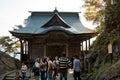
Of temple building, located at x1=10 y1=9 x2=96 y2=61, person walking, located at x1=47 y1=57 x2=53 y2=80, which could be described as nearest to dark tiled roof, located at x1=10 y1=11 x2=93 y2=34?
temple building, located at x1=10 y1=9 x2=96 y2=61

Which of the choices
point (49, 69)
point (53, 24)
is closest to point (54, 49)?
point (53, 24)

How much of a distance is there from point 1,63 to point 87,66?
1372 cm

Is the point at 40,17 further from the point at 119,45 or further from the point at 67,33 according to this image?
the point at 119,45

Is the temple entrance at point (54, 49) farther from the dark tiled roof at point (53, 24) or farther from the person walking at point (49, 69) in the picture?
the person walking at point (49, 69)

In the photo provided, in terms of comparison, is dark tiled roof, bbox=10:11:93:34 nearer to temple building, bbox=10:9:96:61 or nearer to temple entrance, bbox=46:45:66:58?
temple building, bbox=10:9:96:61

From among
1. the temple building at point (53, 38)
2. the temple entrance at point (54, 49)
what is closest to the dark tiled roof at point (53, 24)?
the temple building at point (53, 38)

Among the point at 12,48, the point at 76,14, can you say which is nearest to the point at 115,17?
the point at 76,14

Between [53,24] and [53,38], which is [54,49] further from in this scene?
[53,24]

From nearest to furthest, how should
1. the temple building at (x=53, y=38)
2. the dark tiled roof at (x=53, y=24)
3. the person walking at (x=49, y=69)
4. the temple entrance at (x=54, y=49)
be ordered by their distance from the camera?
the person walking at (x=49, y=69), the temple building at (x=53, y=38), the dark tiled roof at (x=53, y=24), the temple entrance at (x=54, y=49)

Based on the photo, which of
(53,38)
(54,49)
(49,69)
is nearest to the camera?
(49,69)

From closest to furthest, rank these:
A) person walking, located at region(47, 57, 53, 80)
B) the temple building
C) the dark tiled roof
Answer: person walking, located at region(47, 57, 53, 80)
the temple building
the dark tiled roof

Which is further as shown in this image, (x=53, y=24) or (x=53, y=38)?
(x=53, y=24)

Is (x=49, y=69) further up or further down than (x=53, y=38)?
further down

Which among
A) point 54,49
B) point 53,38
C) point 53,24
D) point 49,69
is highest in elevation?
point 53,24
